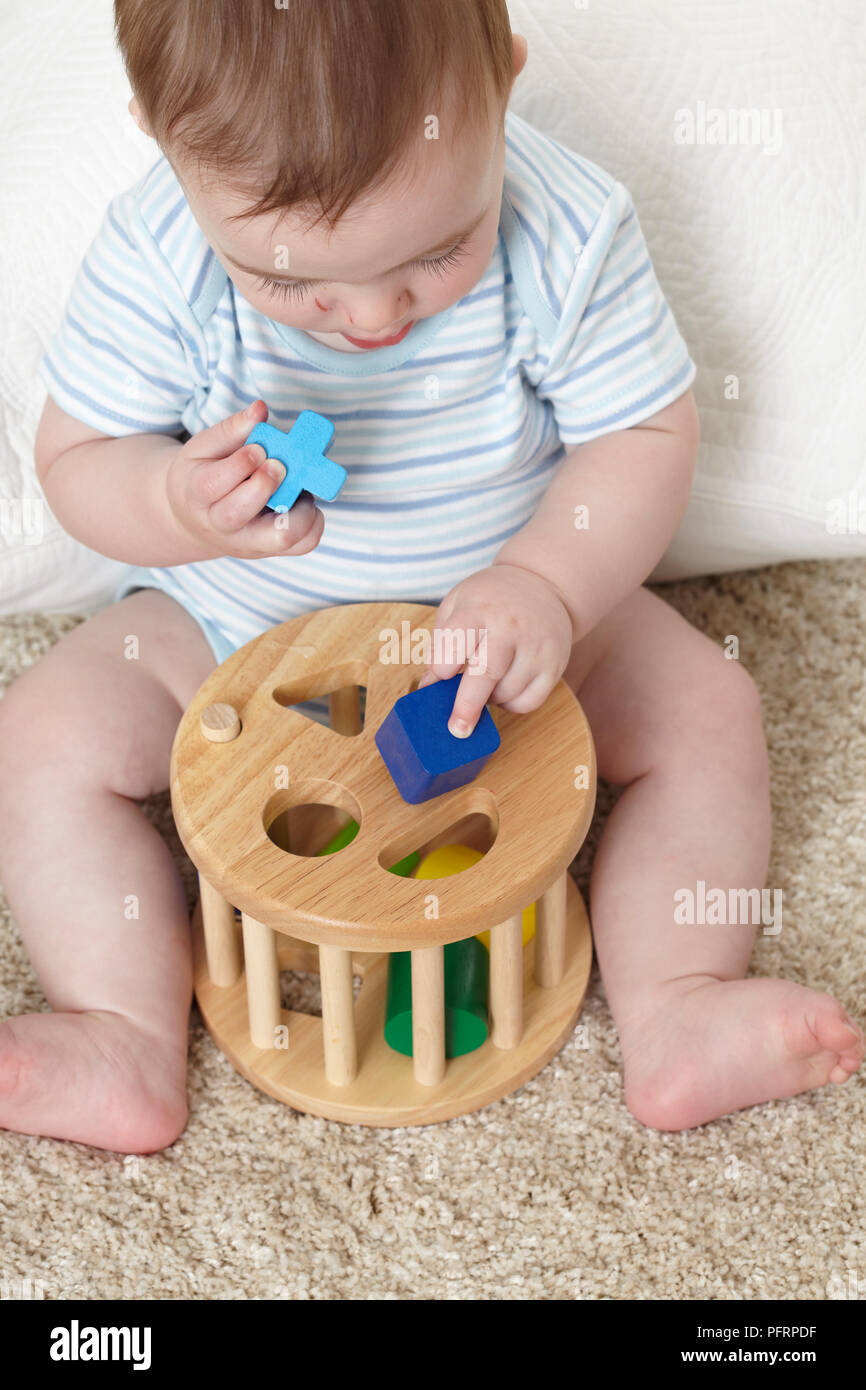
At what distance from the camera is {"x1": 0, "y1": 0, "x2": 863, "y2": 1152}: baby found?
0.78 m

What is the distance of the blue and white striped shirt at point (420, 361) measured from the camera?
0.83 m

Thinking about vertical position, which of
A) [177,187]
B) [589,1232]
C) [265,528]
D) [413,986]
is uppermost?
[177,187]

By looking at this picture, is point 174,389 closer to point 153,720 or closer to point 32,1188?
point 153,720

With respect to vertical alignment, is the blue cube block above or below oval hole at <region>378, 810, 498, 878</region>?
above

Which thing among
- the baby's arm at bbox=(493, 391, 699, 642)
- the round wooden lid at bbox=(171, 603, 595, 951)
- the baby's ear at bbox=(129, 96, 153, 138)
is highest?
the baby's ear at bbox=(129, 96, 153, 138)

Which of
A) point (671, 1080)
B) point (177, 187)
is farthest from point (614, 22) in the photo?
point (671, 1080)

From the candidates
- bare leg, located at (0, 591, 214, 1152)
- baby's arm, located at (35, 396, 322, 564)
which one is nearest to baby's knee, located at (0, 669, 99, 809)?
bare leg, located at (0, 591, 214, 1152)

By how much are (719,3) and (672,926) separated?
2.07ft

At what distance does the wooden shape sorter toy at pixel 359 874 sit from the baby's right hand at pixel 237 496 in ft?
0.32

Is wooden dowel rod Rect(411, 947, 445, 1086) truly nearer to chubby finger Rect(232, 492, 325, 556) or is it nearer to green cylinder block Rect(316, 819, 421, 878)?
green cylinder block Rect(316, 819, 421, 878)

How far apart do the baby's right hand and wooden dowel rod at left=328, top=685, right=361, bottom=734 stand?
5.2 inches

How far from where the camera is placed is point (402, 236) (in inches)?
25.9

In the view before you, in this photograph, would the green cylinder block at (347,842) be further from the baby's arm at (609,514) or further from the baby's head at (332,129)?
the baby's head at (332,129)

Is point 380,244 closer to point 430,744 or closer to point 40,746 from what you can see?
point 430,744
